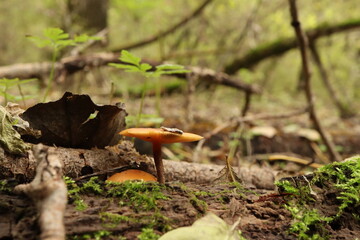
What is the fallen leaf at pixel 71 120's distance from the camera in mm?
1529

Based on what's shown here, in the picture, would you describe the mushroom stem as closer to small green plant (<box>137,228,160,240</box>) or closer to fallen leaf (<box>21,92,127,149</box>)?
fallen leaf (<box>21,92,127,149</box>)

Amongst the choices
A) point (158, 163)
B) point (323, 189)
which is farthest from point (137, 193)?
point (323, 189)

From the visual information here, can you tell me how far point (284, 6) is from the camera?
10.3 m

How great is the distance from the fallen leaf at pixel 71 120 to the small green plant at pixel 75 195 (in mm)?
382

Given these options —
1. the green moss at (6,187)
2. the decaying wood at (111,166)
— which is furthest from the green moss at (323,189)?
the green moss at (6,187)

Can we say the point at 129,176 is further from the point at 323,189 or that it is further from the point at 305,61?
the point at 305,61

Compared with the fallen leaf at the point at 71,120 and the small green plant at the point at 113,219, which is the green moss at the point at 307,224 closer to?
the small green plant at the point at 113,219

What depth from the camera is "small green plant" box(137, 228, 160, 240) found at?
100cm

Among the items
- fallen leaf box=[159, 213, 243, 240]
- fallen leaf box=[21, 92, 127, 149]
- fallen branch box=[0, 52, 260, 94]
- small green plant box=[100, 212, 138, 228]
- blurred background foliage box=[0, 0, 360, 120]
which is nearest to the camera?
fallen leaf box=[159, 213, 243, 240]

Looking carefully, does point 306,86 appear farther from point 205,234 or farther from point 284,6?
point 284,6

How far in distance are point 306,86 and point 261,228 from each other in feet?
10.5

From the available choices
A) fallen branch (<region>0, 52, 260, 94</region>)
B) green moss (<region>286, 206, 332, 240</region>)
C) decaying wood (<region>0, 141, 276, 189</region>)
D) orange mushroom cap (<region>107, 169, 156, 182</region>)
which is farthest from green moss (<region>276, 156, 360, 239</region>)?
fallen branch (<region>0, 52, 260, 94</region>)

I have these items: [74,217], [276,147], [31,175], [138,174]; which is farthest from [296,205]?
[276,147]

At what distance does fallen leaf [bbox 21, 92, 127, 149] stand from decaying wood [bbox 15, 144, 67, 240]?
59 centimetres
